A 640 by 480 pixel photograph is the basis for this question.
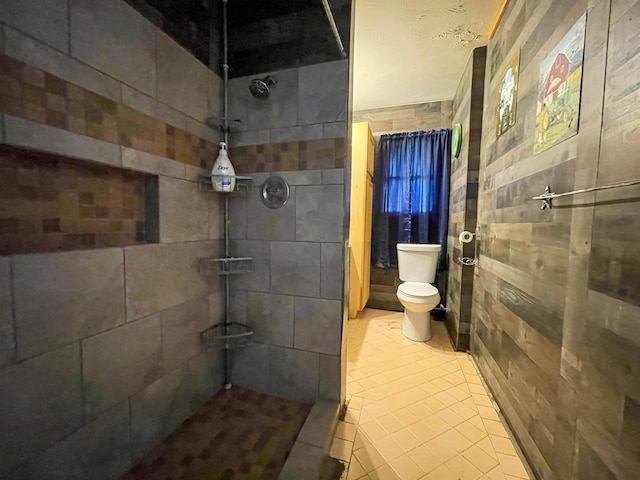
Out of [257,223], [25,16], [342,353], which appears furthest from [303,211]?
[25,16]

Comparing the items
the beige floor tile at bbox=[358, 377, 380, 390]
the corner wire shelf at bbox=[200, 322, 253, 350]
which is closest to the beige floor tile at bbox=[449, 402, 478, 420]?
the beige floor tile at bbox=[358, 377, 380, 390]

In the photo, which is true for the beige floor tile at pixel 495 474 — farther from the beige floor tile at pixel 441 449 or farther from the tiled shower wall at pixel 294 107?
the tiled shower wall at pixel 294 107

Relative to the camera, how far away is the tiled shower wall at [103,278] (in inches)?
30.4

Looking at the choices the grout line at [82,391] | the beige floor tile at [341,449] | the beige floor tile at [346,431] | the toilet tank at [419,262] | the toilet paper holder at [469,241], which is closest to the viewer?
the grout line at [82,391]

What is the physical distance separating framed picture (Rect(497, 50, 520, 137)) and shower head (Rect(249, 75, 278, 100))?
1393 mm

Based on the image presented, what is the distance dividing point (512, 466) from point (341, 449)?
0.81m

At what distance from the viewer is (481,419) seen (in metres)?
1.50

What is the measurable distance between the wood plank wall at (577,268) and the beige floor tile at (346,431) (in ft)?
2.71

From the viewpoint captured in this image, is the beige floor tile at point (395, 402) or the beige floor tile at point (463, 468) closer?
the beige floor tile at point (463, 468)

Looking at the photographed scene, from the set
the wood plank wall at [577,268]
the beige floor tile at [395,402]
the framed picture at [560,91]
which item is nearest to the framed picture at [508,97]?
the wood plank wall at [577,268]

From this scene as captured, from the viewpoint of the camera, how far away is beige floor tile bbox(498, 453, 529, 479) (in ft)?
3.82

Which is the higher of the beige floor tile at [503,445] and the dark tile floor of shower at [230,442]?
the dark tile floor of shower at [230,442]

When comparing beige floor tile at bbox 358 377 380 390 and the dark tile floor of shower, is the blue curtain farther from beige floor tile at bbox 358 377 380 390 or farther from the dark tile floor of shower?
the dark tile floor of shower

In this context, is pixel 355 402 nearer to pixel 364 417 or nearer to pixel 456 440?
pixel 364 417
